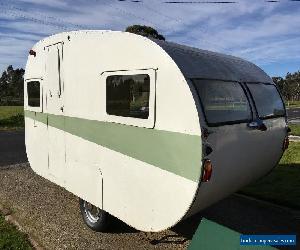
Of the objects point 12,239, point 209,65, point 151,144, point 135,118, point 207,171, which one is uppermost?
point 209,65

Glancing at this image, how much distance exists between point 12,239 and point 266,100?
4.63 m

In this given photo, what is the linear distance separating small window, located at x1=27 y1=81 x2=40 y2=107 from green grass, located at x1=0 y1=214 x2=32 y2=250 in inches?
95.4

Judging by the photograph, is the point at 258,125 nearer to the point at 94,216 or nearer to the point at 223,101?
the point at 223,101

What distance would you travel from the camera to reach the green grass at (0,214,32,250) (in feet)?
17.9

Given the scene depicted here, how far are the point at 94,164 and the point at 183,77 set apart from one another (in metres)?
2.12

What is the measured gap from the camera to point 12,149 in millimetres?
14102

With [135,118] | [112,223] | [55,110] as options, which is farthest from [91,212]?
[135,118]

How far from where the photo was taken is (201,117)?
4.14 meters

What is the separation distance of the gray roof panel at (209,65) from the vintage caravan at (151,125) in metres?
0.02

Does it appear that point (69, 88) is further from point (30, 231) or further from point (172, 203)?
point (172, 203)

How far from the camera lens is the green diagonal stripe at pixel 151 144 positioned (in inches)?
162

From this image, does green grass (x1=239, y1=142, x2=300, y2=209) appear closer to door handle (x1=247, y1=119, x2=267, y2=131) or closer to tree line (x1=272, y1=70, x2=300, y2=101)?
door handle (x1=247, y1=119, x2=267, y2=131)

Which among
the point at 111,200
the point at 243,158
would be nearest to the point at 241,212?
the point at 243,158

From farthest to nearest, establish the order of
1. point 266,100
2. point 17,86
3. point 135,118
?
point 17,86 → point 266,100 → point 135,118
